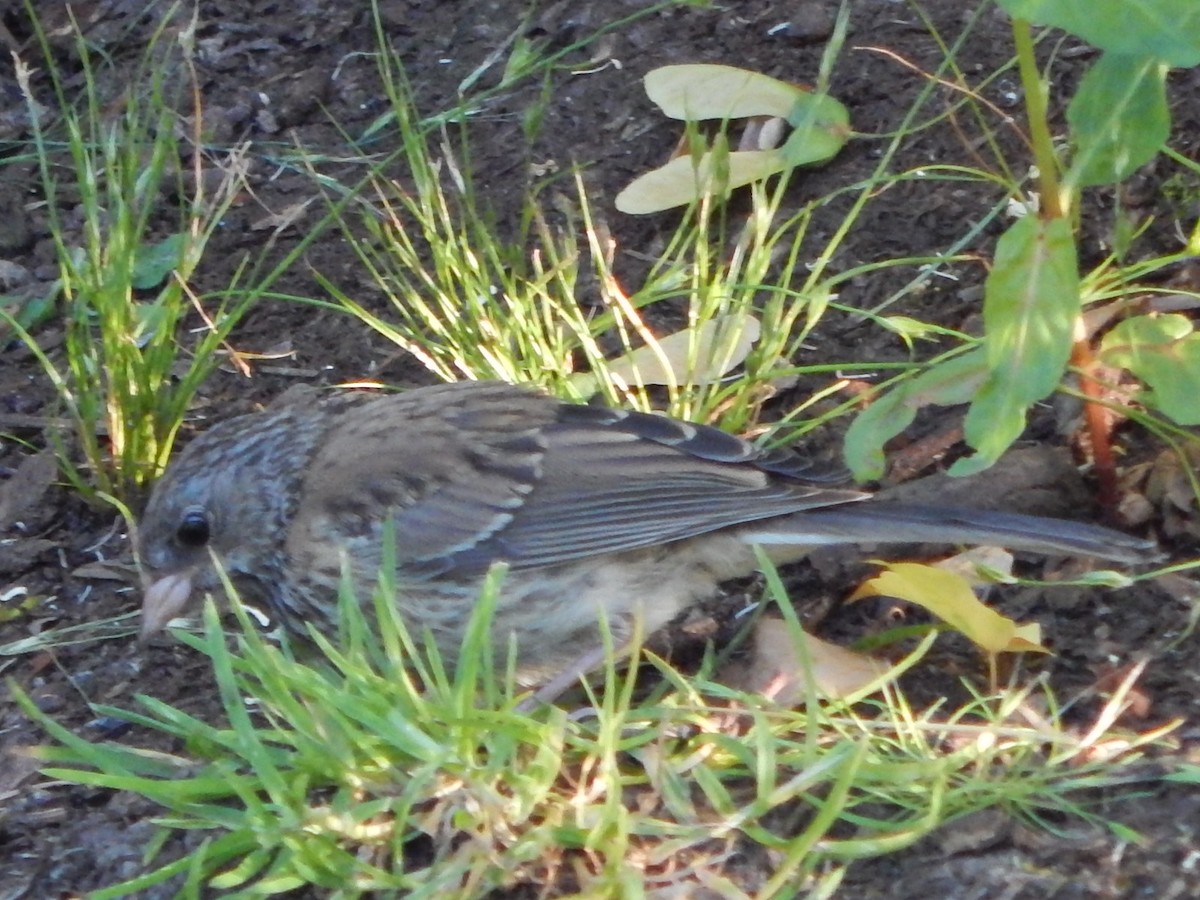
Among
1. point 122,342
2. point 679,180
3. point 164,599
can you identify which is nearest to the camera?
point 164,599

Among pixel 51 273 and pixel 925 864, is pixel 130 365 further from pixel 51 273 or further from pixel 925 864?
pixel 925 864

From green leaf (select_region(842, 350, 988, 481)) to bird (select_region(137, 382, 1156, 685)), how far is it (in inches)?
11.1

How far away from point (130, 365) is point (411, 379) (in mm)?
745

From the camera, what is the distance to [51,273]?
4668 mm

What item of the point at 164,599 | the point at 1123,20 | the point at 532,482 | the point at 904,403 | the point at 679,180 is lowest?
the point at 164,599

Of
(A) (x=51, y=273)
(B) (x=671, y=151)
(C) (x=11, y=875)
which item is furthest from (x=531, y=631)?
(A) (x=51, y=273)

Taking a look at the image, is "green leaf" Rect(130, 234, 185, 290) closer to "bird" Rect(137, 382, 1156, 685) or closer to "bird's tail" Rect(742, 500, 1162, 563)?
"bird" Rect(137, 382, 1156, 685)

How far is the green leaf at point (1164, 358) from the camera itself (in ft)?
9.33

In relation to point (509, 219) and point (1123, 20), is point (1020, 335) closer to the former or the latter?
point (1123, 20)

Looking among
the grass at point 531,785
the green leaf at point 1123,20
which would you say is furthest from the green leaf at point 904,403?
the green leaf at point 1123,20

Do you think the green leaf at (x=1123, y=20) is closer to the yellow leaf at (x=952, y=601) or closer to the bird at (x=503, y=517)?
the yellow leaf at (x=952, y=601)

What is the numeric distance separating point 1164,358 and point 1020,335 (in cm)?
35

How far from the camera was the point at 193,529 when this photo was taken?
3455mm

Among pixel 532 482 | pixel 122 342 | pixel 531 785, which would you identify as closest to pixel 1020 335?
pixel 531 785
